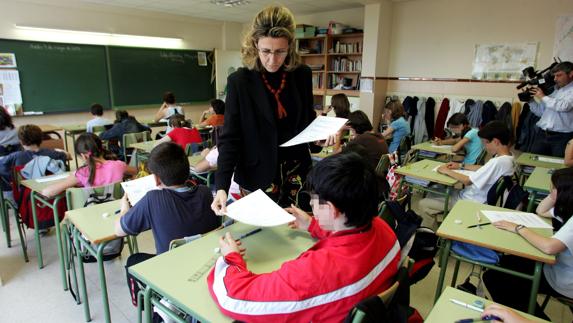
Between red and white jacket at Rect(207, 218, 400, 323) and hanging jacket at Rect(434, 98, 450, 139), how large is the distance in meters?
5.97

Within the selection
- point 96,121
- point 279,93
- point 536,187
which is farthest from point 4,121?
point 536,187

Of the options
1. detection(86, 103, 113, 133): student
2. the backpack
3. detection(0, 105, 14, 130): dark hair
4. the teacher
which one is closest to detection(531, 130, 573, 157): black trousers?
the teacher

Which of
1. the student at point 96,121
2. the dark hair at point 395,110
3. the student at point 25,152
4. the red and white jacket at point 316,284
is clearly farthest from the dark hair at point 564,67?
the student at point 96,121

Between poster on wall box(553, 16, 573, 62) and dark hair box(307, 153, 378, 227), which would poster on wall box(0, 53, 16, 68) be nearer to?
dark hair box(307, 153, 378, 227)

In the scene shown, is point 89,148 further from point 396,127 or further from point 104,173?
point 396,127

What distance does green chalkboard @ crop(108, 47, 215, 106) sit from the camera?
737 centimetres

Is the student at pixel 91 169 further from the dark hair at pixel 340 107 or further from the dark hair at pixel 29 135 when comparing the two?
the dark hair at pixel 340 107

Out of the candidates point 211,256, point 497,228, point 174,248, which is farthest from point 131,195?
point 497,228

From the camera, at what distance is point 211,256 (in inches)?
54.4

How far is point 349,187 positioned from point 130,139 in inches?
187

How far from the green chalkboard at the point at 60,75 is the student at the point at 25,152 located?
12.8 feet

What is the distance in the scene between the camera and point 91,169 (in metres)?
2.62

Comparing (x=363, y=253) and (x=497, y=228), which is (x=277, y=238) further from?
(x=497, y=228)

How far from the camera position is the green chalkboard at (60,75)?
6.13 metres
